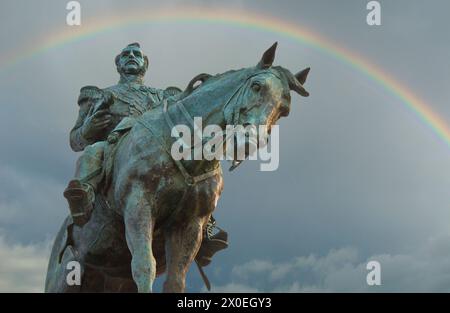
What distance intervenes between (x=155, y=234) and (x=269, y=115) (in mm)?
2548

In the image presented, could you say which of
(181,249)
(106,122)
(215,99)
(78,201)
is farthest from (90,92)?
(181,249)

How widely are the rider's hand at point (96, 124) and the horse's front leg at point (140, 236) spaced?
2.53m

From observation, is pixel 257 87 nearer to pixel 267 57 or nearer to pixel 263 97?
pixel 263 97

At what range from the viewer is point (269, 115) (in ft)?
39.5

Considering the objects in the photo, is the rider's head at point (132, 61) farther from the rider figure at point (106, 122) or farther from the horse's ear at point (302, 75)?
the horse's ear at point (302, 75)

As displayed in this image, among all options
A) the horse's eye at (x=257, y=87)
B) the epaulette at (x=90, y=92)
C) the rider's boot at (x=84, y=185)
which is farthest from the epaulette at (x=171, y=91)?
the horse's eye at (x=257, y=87)

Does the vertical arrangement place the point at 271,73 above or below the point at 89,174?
above

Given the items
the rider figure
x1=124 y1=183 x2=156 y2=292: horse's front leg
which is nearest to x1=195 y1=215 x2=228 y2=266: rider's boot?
the rider figure

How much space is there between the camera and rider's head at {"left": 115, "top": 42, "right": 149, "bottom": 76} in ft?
51.6

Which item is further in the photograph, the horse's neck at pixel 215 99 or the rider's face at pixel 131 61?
the rider's face at pixel 131 61

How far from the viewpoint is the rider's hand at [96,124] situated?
14641mm
